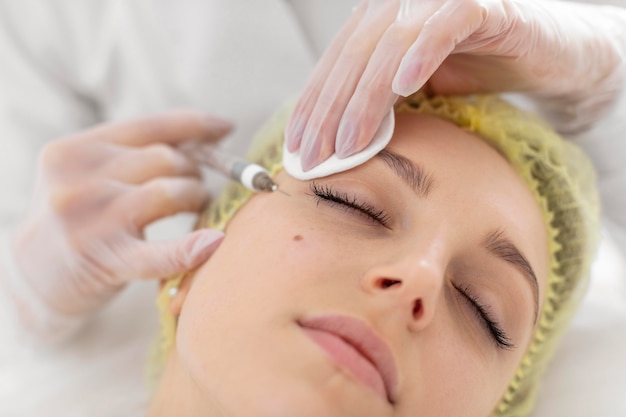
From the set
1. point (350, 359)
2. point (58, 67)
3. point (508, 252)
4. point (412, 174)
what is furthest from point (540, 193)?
point (58, 67)

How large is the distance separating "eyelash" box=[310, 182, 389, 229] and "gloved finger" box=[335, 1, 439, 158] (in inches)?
2.6

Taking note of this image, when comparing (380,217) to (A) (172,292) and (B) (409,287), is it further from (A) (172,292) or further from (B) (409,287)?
(A) (172,292)

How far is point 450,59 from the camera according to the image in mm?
1229

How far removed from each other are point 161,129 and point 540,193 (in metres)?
0.87

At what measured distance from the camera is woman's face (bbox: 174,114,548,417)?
2.83 feet

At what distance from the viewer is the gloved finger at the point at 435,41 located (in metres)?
0.95

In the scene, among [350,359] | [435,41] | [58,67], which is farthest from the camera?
[58,67]

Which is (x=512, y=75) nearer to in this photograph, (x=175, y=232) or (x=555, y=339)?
(x=555, y=339)

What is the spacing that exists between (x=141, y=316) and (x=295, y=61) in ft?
2.59

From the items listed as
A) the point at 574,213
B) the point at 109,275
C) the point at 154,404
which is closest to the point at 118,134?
the point at 109,275

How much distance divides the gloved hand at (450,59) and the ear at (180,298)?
0.32 metres

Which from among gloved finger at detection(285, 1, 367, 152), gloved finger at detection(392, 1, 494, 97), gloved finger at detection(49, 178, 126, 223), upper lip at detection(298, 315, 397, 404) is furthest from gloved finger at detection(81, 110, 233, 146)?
upper lip at detection(298, 315, 397, 404)

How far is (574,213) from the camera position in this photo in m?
1.22

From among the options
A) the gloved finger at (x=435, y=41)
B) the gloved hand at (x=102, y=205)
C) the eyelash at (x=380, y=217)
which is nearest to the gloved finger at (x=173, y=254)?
the gloved hand at (x=102, y=205)
